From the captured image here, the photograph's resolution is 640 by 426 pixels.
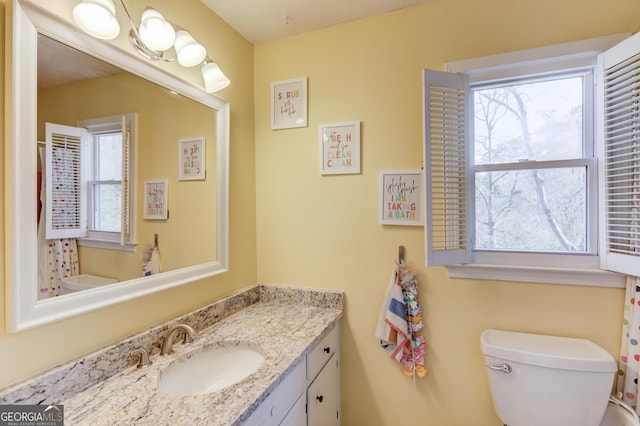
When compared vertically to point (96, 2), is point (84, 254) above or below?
below

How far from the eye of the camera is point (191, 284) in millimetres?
1396

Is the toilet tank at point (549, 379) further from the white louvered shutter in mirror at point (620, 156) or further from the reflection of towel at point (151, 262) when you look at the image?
the reflection of towel at point (151, 262)

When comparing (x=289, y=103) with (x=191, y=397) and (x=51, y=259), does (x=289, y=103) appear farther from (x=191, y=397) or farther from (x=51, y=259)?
(x=191, y=397)

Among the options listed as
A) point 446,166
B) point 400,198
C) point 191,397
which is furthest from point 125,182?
point 446,166

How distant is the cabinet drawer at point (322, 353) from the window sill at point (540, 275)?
2.34 feet

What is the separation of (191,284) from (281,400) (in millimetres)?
682

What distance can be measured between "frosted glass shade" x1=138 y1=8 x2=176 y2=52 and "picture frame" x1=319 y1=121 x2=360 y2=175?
87cm

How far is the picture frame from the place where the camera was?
164cm

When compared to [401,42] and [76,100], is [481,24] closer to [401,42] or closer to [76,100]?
[401,42]

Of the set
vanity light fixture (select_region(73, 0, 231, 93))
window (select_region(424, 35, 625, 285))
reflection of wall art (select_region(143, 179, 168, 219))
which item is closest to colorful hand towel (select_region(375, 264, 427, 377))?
window (select_region(424, 35, 625, 285))

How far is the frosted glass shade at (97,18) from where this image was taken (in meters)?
0.91

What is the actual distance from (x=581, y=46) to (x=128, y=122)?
1970 mm

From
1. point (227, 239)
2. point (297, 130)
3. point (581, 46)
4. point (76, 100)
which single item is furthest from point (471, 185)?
point (76, 100)

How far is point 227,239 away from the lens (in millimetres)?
1612
